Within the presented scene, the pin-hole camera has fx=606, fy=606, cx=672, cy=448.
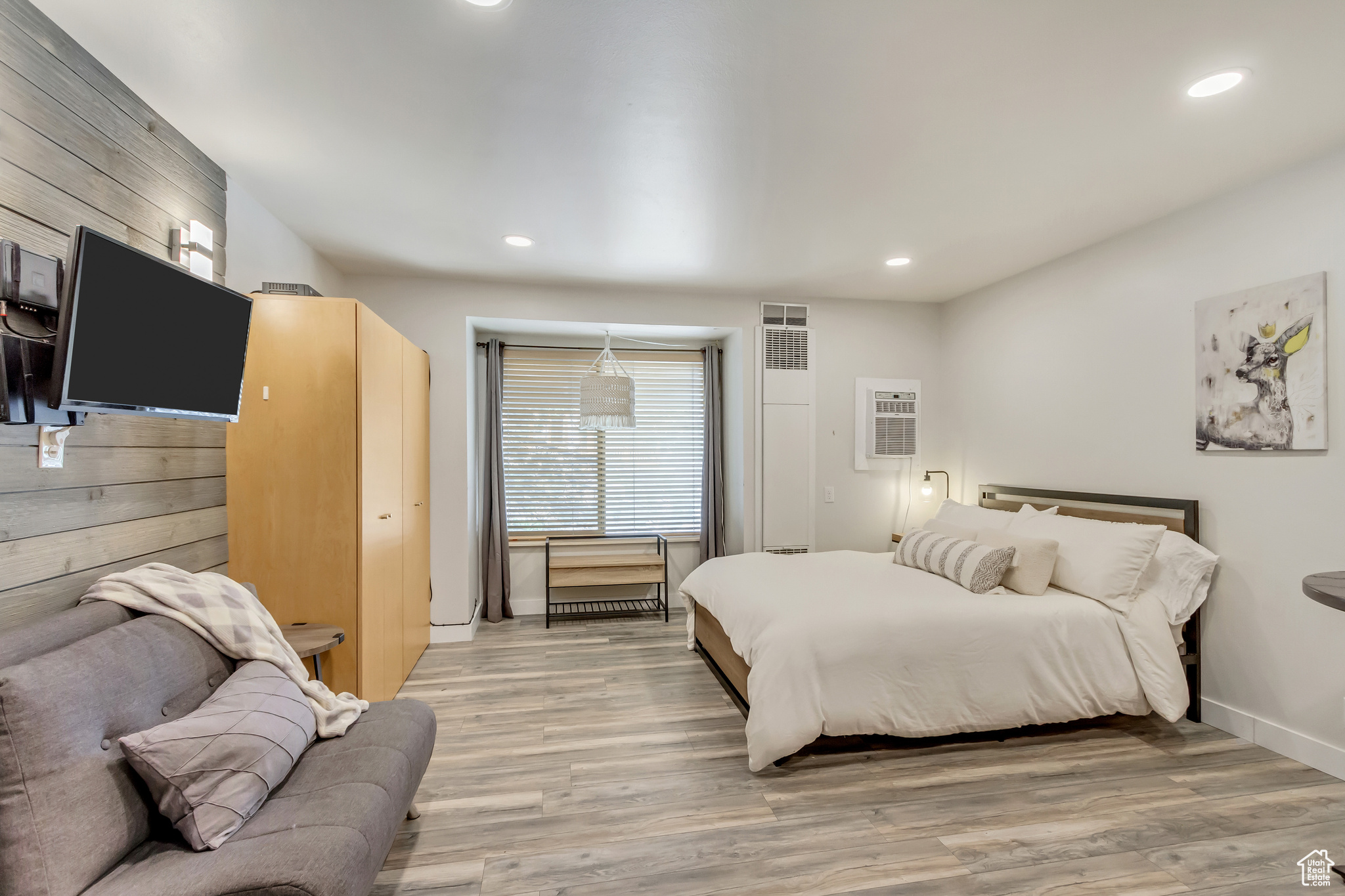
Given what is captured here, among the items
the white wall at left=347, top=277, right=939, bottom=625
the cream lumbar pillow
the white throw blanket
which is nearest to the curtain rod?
the white wall at left=347, top=277, right=939, bottom=625

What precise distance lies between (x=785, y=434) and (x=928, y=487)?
1250 millimetres

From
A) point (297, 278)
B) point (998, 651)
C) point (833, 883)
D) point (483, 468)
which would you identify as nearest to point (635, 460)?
point (483, 468)

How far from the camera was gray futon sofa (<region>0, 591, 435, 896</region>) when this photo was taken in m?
1.19

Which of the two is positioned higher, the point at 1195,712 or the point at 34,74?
the point at 34,74

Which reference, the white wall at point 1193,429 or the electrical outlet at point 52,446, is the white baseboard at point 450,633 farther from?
the white wall at point 1193,429

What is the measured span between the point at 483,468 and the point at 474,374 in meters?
0.78

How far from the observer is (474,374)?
484 cm

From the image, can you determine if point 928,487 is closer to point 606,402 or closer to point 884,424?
point 884,424

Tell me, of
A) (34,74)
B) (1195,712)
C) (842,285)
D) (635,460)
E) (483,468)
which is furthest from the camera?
(635,460)

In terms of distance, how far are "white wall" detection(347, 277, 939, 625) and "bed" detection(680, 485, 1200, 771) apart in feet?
5.90

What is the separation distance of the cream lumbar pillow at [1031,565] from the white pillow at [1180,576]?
0.38 meters

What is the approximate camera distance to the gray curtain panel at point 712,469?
5.31 meters

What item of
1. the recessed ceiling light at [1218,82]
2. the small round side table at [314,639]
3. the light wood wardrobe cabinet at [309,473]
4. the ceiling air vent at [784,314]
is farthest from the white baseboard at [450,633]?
the recessed ceiling light at [1218,82]

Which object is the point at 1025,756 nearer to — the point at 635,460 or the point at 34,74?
the point at 635,460
